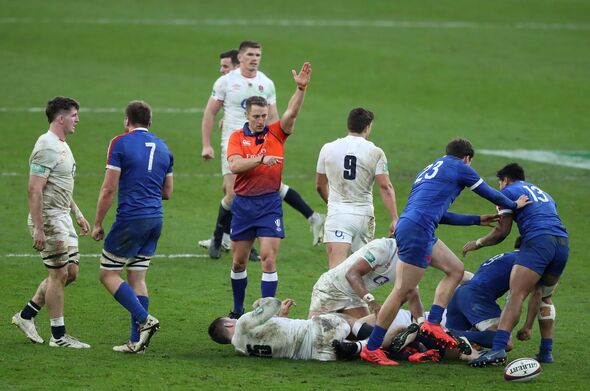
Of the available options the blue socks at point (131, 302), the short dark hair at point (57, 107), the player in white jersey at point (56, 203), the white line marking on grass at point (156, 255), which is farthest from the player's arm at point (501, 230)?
the white line marking on grass at point (156, 255)

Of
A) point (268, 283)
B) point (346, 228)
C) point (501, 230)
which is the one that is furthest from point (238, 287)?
point (501, 230)

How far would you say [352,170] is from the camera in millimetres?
12289

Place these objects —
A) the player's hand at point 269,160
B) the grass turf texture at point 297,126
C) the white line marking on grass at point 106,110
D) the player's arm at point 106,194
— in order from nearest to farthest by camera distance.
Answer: the grass turf texture at point 297,126
the player's arm at point 106,194
the player's hand at point 269,160
the white line marking on grass at point 106,110

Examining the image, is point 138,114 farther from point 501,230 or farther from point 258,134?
point 501,230

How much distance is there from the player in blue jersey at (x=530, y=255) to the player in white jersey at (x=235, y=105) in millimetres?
4494

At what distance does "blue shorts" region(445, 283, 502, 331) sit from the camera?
441 inches

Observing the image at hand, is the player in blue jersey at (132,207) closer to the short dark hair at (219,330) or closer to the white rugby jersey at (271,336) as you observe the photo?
the short dark hair at (219,330)

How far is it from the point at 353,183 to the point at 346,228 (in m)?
0.48

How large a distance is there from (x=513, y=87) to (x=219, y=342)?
1937cm

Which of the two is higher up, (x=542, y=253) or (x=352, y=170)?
(x=352, y=170)

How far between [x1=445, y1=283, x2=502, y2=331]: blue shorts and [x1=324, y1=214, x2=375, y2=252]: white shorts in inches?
57.4

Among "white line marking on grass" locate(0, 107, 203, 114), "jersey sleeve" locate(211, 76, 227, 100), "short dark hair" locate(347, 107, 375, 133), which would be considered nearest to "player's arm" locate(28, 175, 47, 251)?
"short dark hair" locate(347, 107, 375, 133)

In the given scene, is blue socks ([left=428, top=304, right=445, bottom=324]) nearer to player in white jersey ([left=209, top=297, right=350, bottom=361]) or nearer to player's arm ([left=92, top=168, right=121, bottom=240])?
player in white jersey ([left=209, top=297, right=350, bottom=361])

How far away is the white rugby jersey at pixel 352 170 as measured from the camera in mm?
12258
